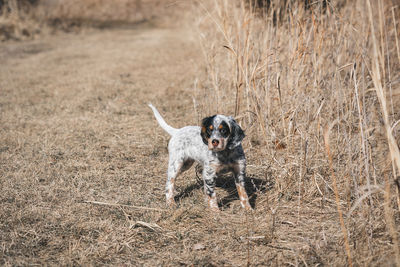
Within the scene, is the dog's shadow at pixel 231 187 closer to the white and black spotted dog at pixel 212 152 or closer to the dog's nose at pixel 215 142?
the white and black spotted dog at pixel 212 152

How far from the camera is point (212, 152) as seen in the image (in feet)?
9.17

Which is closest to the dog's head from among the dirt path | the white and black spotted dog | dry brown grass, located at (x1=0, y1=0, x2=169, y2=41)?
the white and black spotted dog

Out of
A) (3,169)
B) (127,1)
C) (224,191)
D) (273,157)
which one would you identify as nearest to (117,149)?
(3,169)

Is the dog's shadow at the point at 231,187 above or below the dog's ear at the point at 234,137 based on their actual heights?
below

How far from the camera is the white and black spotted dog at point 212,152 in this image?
2.65 meters

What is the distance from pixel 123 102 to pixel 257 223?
3628mm

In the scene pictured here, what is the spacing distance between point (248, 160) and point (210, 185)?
0.93 meters

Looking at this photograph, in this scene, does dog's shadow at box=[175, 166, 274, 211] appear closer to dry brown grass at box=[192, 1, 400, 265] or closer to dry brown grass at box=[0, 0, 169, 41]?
dry brown grass at box=[192, 1, 400, 265]

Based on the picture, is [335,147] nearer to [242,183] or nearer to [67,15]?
[242,183]

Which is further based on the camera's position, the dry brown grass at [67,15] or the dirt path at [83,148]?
the dry brown grass at [67,15]

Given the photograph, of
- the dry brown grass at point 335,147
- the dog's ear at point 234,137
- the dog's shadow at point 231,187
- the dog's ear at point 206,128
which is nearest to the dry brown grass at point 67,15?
the dry brown grass at point 335,147

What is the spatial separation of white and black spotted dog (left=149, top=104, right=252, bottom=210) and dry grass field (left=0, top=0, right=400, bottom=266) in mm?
173

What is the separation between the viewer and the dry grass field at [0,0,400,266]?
2264 millimetres

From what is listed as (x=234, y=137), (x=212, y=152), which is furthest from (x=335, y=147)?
(x=212, y=152)
